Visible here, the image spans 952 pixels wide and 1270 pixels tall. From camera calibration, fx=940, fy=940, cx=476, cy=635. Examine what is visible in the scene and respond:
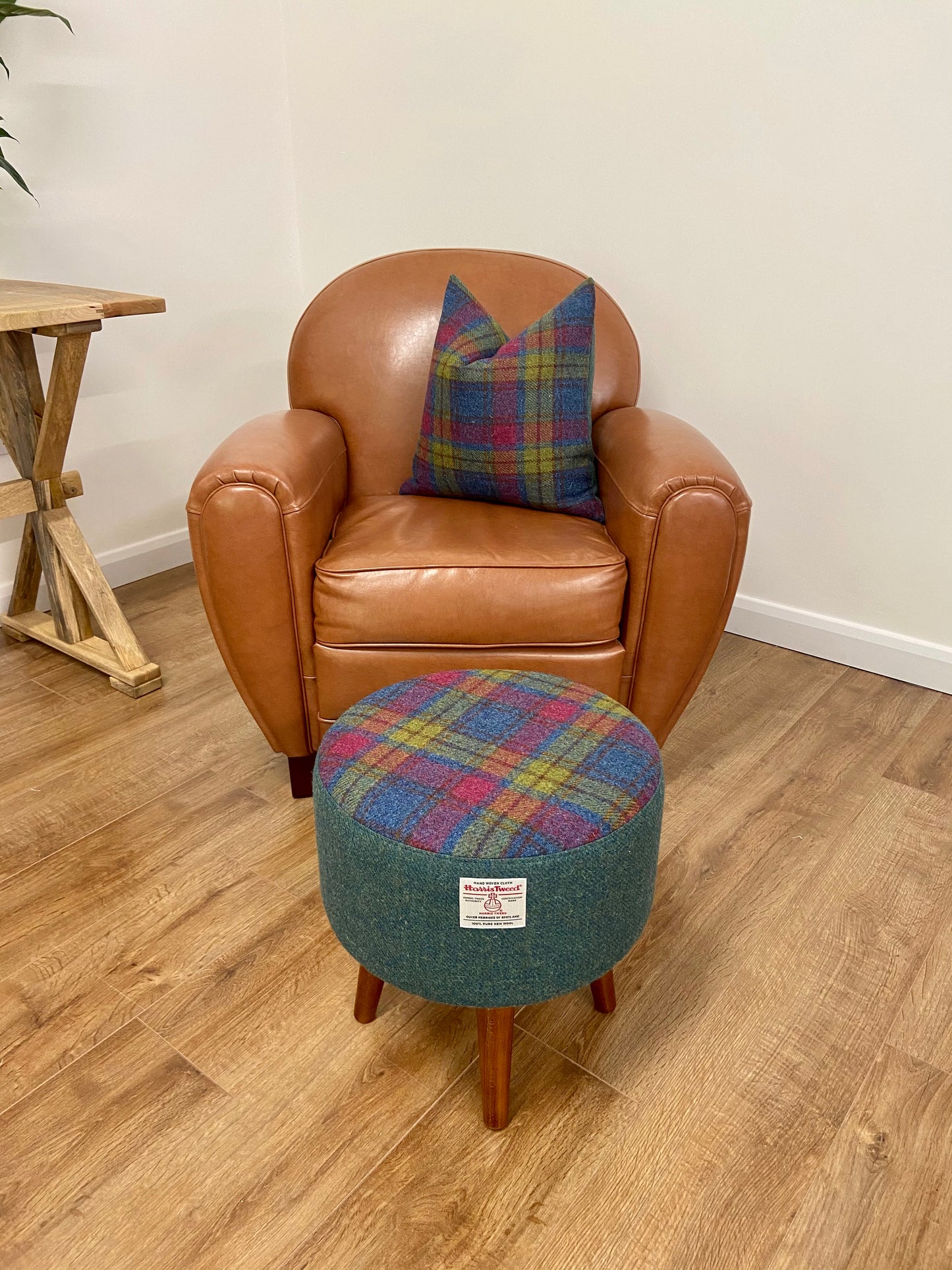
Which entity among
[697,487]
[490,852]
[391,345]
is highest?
[391,345]

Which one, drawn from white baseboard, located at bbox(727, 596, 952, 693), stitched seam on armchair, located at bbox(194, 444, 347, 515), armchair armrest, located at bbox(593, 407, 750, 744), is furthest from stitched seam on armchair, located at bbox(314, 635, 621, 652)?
white baseboard, located at bbox(727, 596, 952, 693)

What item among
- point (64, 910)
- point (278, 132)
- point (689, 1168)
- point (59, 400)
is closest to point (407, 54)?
point (278, 132)

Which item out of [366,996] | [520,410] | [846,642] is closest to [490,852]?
[366,996]

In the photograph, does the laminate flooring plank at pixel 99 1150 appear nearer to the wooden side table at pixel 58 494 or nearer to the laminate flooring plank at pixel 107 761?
the laminate flooring plank at pixel 107 761

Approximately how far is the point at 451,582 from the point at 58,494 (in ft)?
3.89

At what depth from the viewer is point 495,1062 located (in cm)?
113

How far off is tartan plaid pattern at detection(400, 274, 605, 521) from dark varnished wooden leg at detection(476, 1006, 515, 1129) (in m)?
1.00

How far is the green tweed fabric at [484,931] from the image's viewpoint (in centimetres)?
103

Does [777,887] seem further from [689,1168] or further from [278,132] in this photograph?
[278,132]

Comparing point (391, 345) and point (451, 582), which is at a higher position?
point (391, 345)

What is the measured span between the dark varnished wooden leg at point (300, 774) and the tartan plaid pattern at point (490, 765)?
0.52 metres

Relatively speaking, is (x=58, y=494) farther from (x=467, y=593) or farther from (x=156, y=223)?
(x=467, y=593)

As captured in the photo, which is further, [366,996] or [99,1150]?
[366,996]

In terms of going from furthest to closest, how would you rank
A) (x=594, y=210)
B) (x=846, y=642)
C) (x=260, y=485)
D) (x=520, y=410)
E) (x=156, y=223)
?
(x=156, y=223) < (x=594, y=210) < (x=846, y=642) < (x=520, y=410) < (x=260, y=485)
